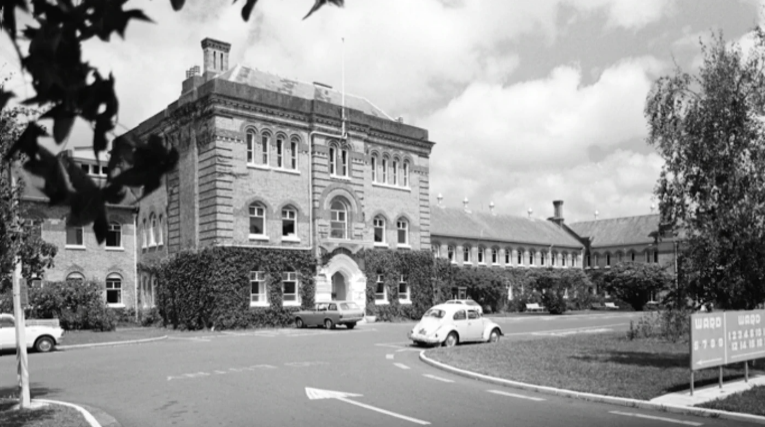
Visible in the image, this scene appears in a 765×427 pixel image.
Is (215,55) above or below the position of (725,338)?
above

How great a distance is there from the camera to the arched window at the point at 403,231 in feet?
148

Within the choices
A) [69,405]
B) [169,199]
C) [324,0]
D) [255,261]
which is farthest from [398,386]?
[169,199]

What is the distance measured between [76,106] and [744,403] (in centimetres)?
1137

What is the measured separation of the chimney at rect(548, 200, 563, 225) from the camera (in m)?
81.0

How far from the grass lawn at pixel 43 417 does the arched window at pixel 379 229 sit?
32.2 metres

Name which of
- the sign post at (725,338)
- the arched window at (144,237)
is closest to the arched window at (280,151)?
the arched window at (144,237)

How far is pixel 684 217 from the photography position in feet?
55.8

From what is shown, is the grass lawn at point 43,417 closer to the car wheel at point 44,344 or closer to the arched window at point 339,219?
the car wheel at point 44,344

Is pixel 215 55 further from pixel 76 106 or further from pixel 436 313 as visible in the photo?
pixel 76 106

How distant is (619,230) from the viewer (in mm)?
79188

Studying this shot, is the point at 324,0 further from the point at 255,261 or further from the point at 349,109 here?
the point at 349,109

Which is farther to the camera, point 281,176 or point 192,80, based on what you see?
point 192,80

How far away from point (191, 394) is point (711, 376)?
10319mm

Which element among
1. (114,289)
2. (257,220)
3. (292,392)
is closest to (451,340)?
(292,392)
